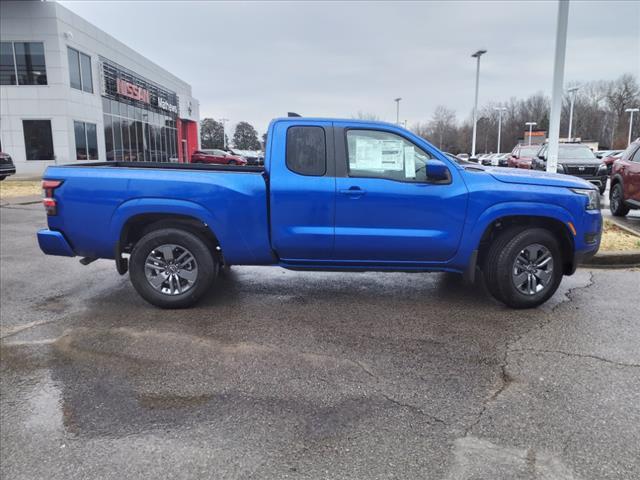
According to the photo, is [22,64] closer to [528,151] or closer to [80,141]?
[80,141]

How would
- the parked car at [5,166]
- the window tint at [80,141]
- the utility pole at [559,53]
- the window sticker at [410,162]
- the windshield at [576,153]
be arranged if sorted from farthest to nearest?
the window tint at [80,141] → the parked car at [5,166] → the windshield at [576,153] → the utility pole at [559,53] → the window sticker at [410,162]

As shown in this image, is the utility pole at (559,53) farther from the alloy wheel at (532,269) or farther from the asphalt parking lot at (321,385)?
the alloy wheel at (532,269)

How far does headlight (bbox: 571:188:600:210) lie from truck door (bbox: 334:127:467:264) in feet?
4.18

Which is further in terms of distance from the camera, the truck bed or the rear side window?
the rear side window


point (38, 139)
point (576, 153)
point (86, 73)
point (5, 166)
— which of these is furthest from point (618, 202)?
point (86, 73)

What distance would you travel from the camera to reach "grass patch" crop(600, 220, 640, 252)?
7787 millimetres

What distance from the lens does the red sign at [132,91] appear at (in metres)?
34.8

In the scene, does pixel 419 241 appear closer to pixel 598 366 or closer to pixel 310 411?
pixel 598 366

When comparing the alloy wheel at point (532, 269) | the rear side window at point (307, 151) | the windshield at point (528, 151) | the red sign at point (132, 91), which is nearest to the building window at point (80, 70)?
the red sign at point (132, 91)

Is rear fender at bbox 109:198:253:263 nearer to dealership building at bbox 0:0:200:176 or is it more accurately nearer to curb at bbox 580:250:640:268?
curb at bbox 580:250:640:268

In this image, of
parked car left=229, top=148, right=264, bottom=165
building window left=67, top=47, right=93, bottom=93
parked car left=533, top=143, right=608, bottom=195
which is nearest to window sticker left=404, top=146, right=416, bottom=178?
parked car left=533, top=143, right=608, bottom=195

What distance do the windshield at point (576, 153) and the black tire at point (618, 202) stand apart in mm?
5083

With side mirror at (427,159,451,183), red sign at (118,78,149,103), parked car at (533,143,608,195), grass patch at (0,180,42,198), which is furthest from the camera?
red sign at (118,78,149,103)

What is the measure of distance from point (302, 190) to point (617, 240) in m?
6.20
